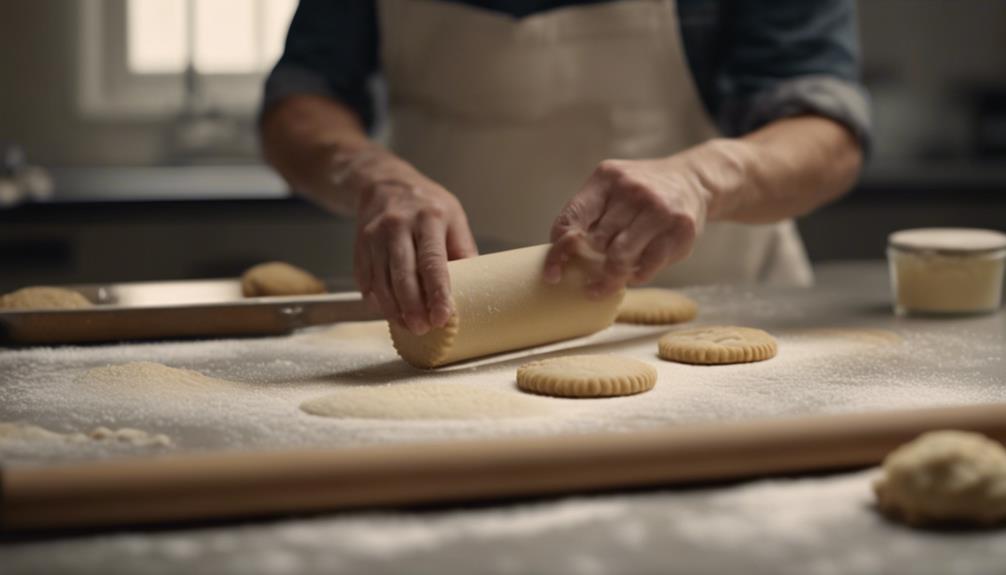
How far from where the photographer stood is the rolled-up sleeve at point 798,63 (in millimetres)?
1915

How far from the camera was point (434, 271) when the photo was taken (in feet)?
4.34

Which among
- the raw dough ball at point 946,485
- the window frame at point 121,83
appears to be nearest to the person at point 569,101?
the raw dough ball at point 946,485

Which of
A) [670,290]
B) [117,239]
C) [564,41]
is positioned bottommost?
[117,239]

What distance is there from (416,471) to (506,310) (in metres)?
0.51

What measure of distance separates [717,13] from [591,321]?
84 cm

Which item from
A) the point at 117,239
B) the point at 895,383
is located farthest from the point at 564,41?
the point at 117,239

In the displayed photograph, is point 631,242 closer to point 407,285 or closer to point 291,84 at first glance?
point 407,285

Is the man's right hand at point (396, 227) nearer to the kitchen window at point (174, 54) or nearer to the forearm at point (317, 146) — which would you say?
the forearm at point (317, 146)

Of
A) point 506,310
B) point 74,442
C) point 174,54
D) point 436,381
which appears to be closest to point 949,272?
point 506,310

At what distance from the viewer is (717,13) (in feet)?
6.72

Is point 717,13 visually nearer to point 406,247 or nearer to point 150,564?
point 406,247

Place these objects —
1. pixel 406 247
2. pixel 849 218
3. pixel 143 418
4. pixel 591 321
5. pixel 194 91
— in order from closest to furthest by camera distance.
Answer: pixel 143 418 < pixel 406 247 < pixel 591 321 < pixel 849 218 < pixel 194 91

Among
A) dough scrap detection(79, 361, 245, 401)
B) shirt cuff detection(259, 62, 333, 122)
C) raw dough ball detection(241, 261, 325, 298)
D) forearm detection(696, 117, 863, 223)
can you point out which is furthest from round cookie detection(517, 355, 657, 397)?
shirt cuff detection(259, 62, 333, 122)

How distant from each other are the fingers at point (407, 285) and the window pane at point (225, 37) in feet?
8.95
